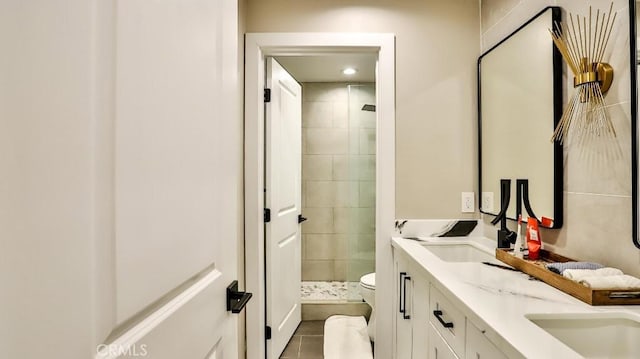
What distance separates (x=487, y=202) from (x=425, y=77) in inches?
32.5

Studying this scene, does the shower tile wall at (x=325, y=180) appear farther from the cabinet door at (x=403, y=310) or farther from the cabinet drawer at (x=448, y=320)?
the cabinet drawer at (x=448, y=320)

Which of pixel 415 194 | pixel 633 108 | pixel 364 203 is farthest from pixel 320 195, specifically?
pixel 633 108

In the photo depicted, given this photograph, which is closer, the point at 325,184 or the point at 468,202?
the point at 468,202

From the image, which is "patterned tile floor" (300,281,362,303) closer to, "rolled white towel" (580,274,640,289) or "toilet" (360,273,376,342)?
"toilet" (360,273,376,342)

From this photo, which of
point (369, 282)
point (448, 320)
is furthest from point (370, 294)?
point (448, 320)

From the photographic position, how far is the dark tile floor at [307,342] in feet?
8.72

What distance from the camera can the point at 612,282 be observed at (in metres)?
1.07

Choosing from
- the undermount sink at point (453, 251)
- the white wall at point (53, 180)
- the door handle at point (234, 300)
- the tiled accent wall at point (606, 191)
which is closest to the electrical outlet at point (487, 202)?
the undermount sink at point (453, 251)

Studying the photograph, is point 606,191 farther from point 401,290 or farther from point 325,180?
point 325,180

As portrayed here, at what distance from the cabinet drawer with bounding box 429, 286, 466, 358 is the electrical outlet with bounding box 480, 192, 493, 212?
861mm

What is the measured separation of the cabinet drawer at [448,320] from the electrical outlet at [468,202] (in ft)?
3.04

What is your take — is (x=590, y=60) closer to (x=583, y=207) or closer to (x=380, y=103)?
(x=583, y=207)

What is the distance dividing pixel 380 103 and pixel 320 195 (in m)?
1.95

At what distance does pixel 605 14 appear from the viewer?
4.17 ft
